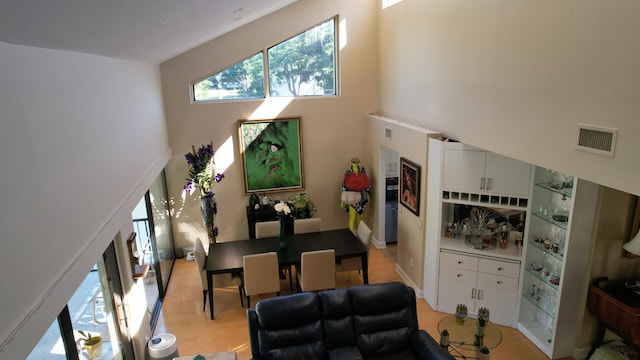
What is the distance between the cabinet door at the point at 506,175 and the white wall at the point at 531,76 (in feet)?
1.66

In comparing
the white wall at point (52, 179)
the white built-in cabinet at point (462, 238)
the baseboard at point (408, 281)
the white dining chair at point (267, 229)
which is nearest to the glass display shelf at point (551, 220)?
the white built-in cabinet at point (462, 238)

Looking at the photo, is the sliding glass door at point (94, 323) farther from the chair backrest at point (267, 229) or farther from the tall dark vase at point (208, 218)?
the tall dark vase at point (208, 218)

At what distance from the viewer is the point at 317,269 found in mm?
6234

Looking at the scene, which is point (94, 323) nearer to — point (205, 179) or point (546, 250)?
point (205, 179)

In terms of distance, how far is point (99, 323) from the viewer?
4004 millimetres

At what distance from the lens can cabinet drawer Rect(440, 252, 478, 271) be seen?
589 cm

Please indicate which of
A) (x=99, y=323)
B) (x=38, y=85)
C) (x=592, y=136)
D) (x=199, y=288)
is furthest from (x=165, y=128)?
(x=592, y=136)

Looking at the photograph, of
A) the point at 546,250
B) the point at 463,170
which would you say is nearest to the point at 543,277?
the point at 546,250

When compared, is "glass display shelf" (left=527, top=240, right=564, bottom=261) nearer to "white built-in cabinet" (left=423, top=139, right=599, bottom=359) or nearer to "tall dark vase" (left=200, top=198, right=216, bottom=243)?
"white built-in cabinet" (left=423, top=139, right=599, bottom=359)

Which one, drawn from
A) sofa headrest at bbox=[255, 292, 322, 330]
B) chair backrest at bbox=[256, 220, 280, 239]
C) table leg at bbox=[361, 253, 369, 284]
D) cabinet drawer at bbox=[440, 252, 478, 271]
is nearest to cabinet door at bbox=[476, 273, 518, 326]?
cabinet drawer at bbox=[440, 252, 478, 271]

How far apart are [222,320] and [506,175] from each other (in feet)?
14.9

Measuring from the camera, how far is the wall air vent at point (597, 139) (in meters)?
3.16

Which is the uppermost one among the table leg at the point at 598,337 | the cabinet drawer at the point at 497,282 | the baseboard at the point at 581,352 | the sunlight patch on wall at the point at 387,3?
the sunlight patch on wall at the point at 387,3

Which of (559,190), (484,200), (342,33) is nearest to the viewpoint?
(559,190)
